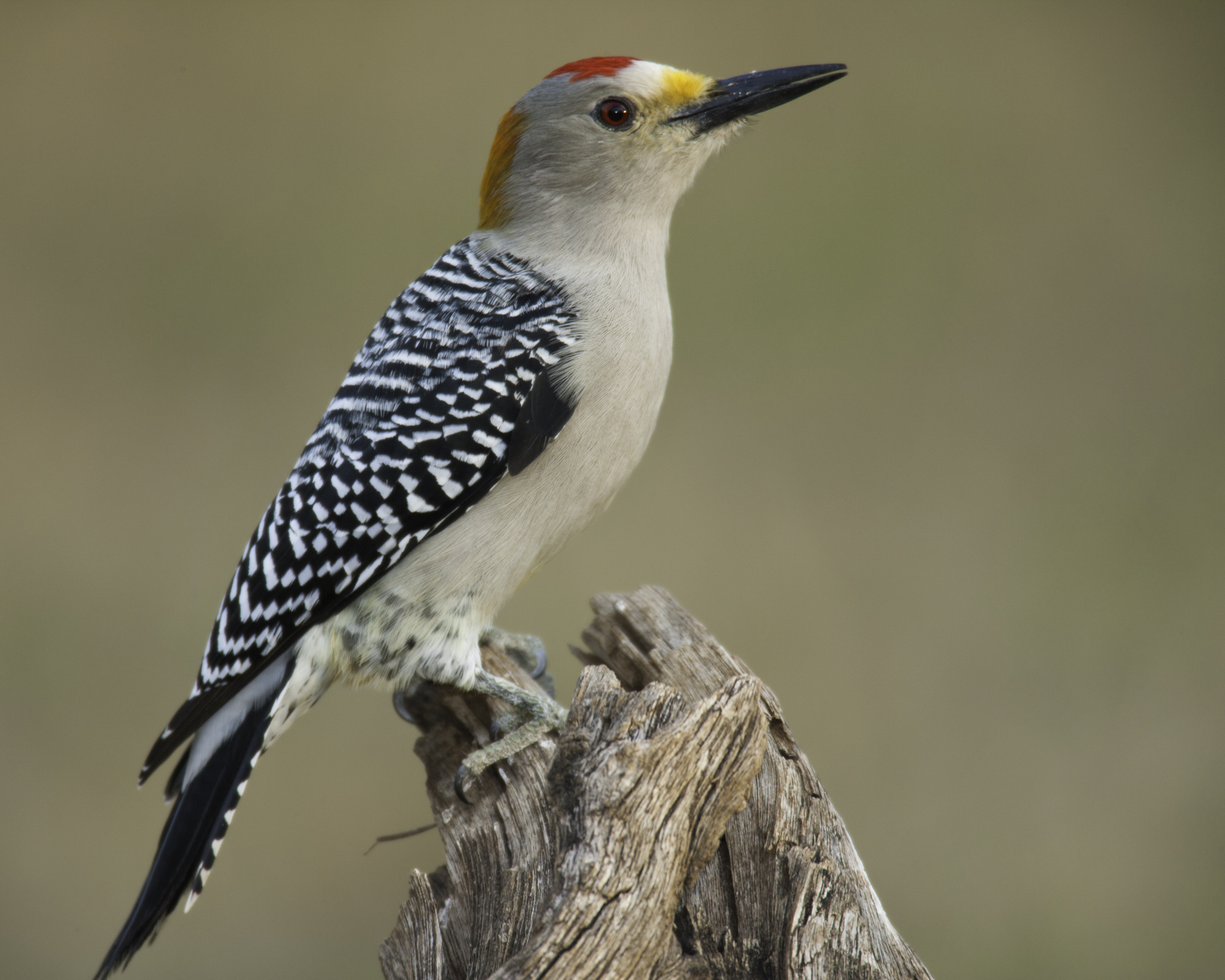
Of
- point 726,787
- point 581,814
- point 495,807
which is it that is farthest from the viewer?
point 495,807

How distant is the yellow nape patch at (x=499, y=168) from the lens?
2.44 metres

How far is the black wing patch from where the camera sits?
2199 millimetres

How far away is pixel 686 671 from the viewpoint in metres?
2.19

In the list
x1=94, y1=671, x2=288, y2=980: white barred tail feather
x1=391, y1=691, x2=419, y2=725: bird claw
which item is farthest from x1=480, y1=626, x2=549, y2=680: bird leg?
x1=94, y1=671, x2=288, y2=980: white barred tail feather

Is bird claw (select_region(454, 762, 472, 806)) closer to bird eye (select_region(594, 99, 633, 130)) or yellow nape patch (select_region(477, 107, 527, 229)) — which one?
yellow nape patch (select_region(477, 107, 527, 229))

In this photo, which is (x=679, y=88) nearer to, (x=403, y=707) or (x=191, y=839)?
(x=403, y=707)

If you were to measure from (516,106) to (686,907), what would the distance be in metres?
1.86

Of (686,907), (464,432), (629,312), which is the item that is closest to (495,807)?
(686,907)

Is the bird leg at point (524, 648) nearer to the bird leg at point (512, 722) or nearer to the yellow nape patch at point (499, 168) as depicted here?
the bird leg at point (512, 722)

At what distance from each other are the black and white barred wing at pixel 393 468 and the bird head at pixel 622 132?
23cm

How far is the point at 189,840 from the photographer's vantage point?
2062mm

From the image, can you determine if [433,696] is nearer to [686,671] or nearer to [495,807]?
[495,807]

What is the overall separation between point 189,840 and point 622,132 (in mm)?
1825

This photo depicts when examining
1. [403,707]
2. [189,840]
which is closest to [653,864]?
[189,840]
